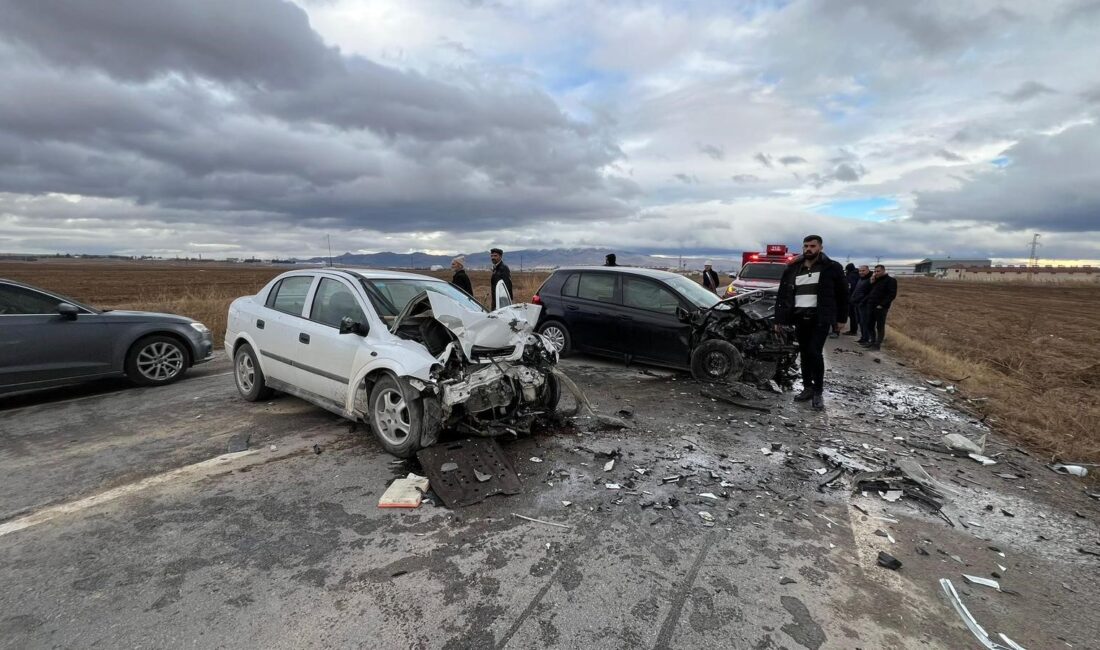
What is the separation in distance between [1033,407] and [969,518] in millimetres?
4016

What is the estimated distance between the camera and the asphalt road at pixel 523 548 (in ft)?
7.57

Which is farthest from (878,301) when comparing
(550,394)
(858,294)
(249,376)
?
(249,376)

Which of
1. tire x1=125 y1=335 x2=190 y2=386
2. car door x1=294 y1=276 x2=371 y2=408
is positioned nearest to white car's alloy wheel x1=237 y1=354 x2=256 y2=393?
car door x1=294 y1=276 x2=371 y2=408

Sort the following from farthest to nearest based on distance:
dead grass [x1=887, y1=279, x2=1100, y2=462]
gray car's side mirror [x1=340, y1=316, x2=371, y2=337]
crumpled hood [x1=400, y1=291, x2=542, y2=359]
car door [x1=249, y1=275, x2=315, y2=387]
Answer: dead grass [x1=887, y1=279, x2=1100, y2=462], car door [x1=249, y1=275, x2=315, y2=387], gray car's side mirror [x1=340, y1=316, x2=371, y2=337], crumpled hood [x1=400, y1=291, x2=542, y2=359]

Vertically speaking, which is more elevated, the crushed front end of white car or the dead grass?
the crushed front end of white car

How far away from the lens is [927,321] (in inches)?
737

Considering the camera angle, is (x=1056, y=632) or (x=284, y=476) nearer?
(x=1056, y=632)

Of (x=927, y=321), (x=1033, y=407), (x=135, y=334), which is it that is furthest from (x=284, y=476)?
(x=927, y=321)

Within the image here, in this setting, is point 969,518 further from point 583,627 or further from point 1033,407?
point 1033,407

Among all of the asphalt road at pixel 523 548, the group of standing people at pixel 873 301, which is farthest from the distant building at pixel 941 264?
the asphalt road at pixel 523 548

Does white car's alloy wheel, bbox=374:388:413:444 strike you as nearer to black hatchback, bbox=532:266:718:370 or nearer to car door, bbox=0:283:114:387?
black hatchback, bbox=532:266:718:370

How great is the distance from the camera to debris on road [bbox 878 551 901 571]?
2.85 metres

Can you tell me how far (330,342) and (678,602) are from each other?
11.8 feet

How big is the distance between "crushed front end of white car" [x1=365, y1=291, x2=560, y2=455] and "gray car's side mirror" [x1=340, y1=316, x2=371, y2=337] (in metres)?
0.25
